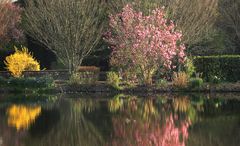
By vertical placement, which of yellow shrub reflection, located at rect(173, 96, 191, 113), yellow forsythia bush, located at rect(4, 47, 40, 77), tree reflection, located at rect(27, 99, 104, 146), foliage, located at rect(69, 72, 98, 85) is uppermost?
yellow forsythia bush, located at rect(4, 47, 40, 77)

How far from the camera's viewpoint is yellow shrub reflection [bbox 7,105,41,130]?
16.7 m

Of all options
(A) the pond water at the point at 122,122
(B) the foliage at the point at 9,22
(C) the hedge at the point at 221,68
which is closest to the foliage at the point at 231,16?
(C) the hedge at the point at 221,68

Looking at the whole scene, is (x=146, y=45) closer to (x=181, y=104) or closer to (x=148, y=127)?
(x=181, y=104)

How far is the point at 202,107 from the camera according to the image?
20469 mm

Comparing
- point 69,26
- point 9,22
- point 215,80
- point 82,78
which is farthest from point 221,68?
point 9,22

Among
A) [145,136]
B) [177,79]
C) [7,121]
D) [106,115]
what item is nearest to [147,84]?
[177,79]

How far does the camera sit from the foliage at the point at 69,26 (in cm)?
3428

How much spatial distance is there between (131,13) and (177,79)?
5102 mm

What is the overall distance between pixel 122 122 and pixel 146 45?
14001mm

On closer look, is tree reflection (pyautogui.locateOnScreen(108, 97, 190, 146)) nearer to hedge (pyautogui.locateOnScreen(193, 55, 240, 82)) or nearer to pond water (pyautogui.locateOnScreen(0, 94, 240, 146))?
pond water (pyautogui.locateOnScreen(0, 94, 240, 146))

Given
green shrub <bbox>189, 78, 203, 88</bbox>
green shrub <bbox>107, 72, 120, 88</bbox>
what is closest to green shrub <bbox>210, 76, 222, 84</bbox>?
green shrub <bbox>189, 78, 203, 88</bbox>

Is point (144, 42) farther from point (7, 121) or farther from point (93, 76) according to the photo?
point (7, 121)

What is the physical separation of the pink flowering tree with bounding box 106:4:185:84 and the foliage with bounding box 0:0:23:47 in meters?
12.3

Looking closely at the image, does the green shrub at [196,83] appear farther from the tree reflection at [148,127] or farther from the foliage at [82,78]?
the tree reflection at [148,127]
